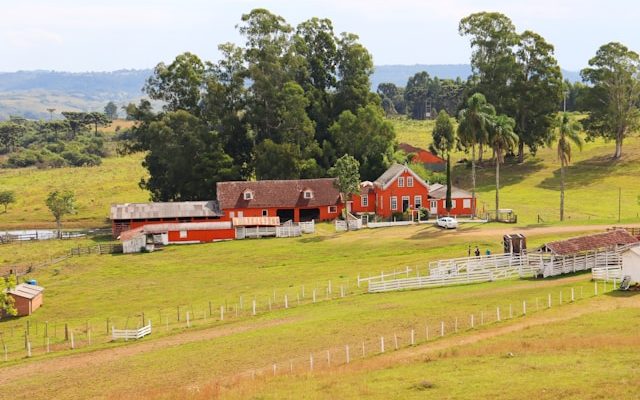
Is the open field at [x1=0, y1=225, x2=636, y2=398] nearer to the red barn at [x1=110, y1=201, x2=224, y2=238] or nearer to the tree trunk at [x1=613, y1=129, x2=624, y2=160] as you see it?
the red barn at [x1=110, y1=201, x2=224, y2=238]

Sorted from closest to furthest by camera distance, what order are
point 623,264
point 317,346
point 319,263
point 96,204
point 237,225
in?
point 317,346
point 623,264
point 319,263
point 237,225
point 96,204

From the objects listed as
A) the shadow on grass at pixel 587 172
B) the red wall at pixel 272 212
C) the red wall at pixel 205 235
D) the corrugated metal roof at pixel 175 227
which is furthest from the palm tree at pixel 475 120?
the shadow on grass at pixel 587 172

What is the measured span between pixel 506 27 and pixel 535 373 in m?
92.0

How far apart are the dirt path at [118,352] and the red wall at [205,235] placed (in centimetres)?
3499

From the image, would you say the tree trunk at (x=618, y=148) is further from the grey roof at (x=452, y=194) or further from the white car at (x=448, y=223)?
the white car at (x=448, y=223)

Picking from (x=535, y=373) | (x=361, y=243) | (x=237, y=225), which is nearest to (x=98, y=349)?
(x=535, y=373)

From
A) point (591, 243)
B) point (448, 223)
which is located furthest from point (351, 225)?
point (591, 243)

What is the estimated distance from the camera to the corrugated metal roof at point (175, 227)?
83.1 metres

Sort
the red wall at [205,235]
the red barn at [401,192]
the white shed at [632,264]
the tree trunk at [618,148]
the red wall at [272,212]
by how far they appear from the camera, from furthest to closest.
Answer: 1. the tree trunk at [618,148]
2. the red wall at [272,212]
3. the red barn at [401,192]
4. the red wall at [205,235]
5. the white shed at [632,264]

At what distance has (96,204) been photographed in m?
113

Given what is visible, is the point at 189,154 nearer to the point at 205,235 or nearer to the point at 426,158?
the point at 205,235

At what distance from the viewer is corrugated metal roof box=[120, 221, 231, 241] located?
273 feet

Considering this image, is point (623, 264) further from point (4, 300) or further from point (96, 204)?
point (96, 204)

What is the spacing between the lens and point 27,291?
5922 cm
